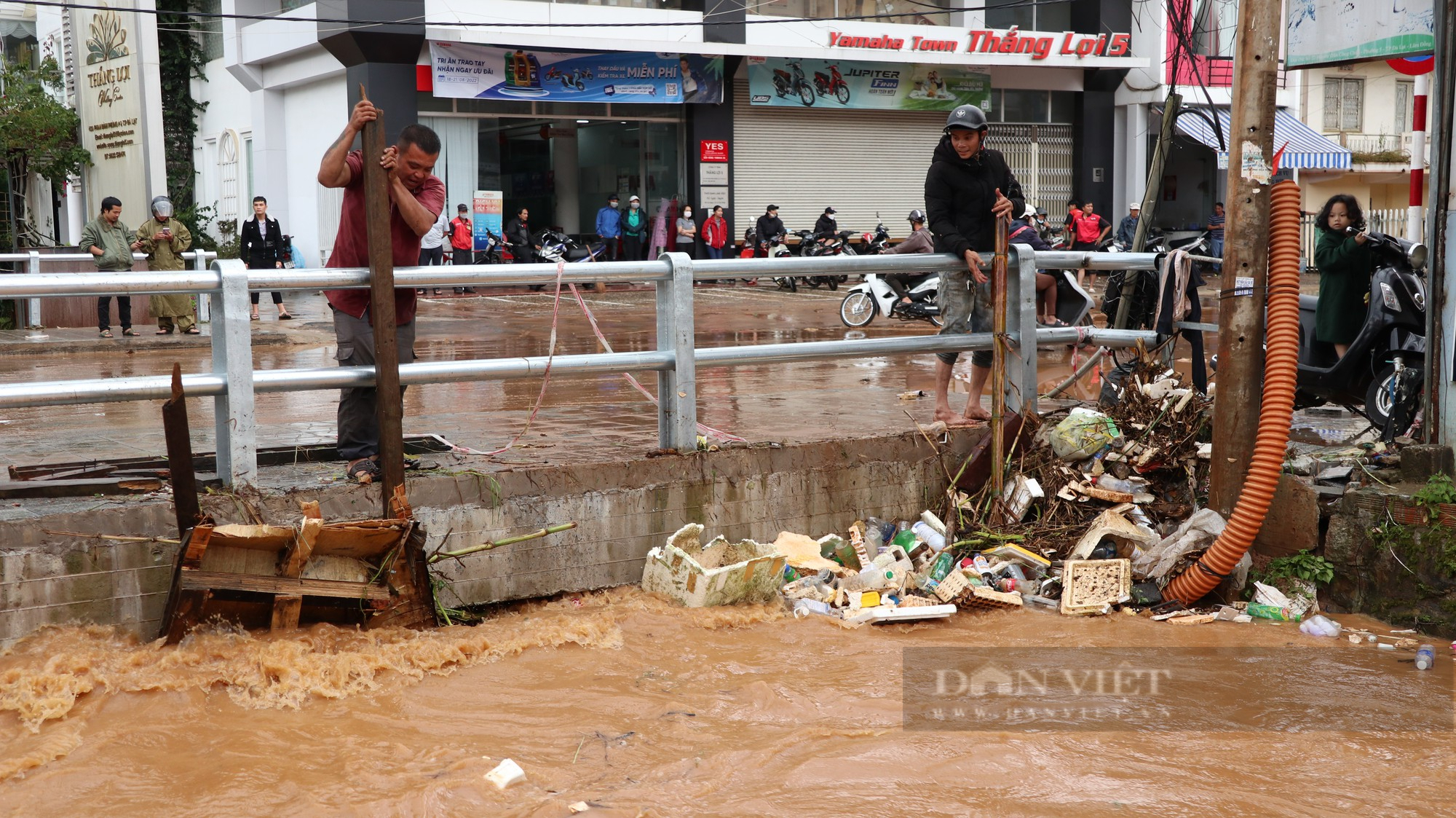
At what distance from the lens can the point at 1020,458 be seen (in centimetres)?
696

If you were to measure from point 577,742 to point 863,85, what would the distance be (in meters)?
26.1

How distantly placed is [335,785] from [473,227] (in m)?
22.3

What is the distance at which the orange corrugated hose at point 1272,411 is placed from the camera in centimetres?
588

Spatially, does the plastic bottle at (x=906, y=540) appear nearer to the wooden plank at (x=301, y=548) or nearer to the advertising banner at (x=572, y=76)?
the wooden plank at (x=301, y=548)

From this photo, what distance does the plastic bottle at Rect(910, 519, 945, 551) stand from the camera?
664cm

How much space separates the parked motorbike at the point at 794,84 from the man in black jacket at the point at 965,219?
2120 centimetres

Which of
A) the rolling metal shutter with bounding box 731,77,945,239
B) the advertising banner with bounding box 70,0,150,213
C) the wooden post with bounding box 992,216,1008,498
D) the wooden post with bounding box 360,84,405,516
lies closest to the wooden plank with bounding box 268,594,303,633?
the wooden post with bounding box 360,84,405,516

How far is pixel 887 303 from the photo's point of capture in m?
16.5

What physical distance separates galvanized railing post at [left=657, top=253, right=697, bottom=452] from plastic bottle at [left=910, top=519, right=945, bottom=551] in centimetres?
133

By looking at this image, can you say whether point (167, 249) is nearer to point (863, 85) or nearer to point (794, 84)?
point (794, 84)

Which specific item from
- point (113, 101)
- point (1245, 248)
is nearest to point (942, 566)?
point (1245, 248)

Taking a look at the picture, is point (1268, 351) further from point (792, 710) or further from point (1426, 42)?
point (792, 710)

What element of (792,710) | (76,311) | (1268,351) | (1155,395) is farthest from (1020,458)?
(76,311)

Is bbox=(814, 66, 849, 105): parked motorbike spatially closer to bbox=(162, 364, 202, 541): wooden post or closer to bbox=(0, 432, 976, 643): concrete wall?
bbox=(0, 432, 976, 643): concrete wall
